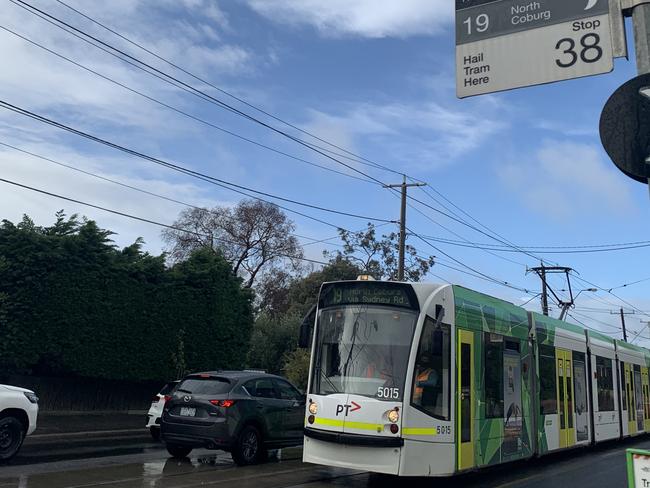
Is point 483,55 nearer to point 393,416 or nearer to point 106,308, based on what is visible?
point 393,416

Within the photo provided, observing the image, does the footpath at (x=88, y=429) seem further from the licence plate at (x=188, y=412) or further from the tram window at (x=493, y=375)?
the tram window at (x=493, y=375)

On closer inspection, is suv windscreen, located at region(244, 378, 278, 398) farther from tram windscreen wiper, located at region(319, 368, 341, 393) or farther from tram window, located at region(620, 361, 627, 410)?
→ tram window, located at region(620, 361, 627, 410)

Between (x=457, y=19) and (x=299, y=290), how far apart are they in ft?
144

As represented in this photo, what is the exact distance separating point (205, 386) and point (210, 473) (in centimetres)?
186

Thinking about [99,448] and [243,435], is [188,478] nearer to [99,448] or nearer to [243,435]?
[243,435]

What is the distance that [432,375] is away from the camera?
9492 mm

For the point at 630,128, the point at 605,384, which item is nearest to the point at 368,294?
the point at 630,128

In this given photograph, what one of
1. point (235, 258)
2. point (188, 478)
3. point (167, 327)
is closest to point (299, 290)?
point (235, 258)

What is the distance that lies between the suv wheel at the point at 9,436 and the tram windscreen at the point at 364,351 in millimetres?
5638

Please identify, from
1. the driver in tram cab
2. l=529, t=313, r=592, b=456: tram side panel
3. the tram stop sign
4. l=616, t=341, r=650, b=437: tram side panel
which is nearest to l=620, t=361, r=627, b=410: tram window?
l=616, t=341, r=650, b=437: tram side panel

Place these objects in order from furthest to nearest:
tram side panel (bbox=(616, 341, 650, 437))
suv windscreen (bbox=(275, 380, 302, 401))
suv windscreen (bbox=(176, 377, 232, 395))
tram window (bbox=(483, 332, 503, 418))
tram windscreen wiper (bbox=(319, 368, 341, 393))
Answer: tram side panel (bbox=(616, 341, 650, 437))
suv windscreen (bbox=(275, 380, 302, 401))
suv windscreen (bbox=(176, 377, 232, 395))
tram window (bbox=(483, 332, 503, 418))
tram windscreen wiper (bbox=(319, 368, 341, 393))

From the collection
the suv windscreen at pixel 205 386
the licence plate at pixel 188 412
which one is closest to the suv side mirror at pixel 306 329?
the suv windscreen at pixel 205 386

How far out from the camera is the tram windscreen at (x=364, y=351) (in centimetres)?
932

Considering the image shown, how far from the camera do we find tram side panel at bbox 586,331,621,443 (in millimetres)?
16516
